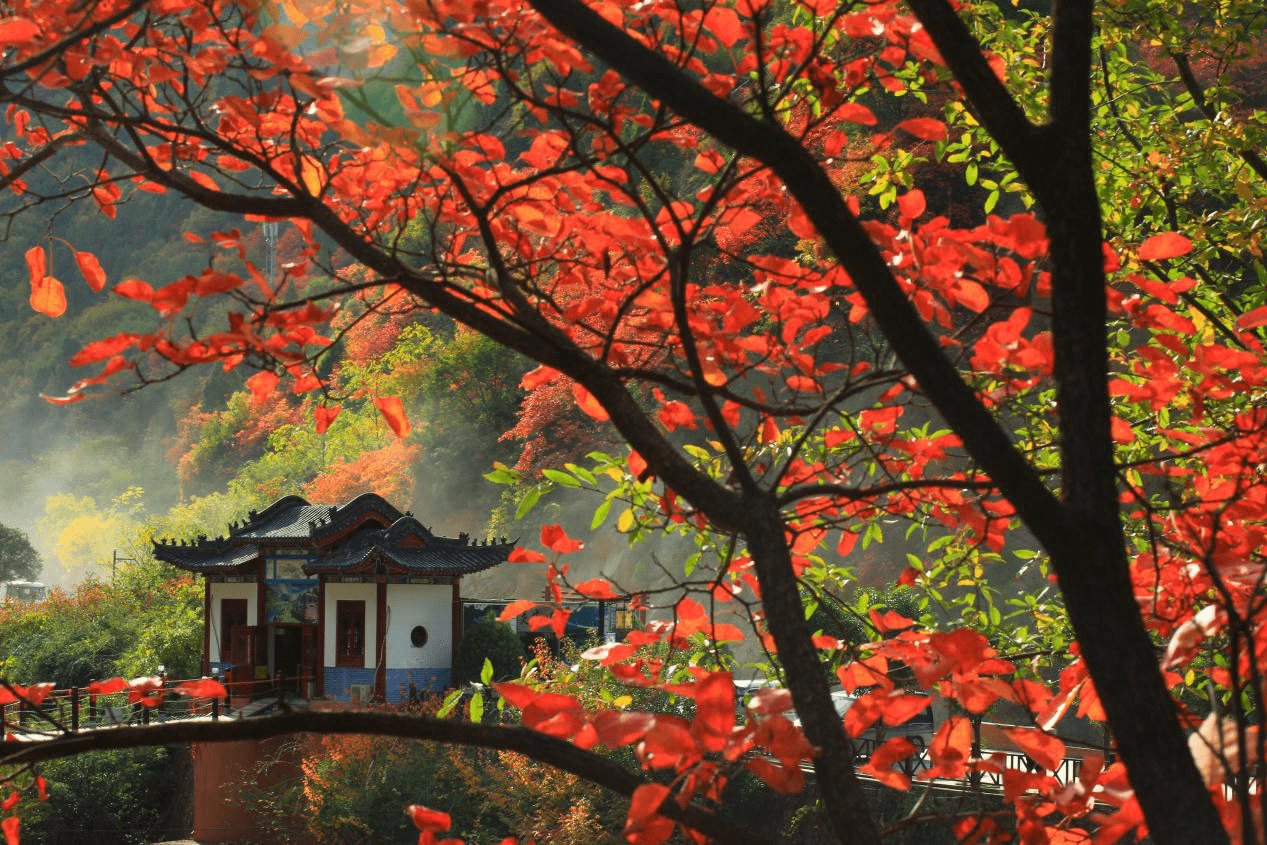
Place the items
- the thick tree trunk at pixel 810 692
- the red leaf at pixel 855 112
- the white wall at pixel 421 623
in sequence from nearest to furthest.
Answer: the thick tree trunk at pixel 810 692 → the red leaf at pixel 855 112 → the white wall at pixel 421 623

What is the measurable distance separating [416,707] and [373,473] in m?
9.25

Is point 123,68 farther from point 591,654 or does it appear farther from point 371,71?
point 591,654

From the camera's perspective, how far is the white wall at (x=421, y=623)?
16000 mm

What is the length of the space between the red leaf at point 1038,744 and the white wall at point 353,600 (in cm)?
1514

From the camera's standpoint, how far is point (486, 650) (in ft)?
51.8

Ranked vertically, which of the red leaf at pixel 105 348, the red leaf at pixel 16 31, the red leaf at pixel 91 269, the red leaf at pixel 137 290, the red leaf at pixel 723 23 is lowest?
the red leaf at pixel 105 348

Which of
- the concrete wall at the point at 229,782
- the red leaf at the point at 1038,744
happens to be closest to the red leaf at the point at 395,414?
the red leaf at the point at 1038,744

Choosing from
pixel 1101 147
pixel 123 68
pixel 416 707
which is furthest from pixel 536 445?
pixel 123 68

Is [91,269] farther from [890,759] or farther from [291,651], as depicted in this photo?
[291,651]

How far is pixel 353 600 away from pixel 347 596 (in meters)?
0.10

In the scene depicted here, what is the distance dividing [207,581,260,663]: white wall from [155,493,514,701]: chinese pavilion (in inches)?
2.3

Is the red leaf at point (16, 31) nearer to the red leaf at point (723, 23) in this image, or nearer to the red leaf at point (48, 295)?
the red leaf at point (48, 295)

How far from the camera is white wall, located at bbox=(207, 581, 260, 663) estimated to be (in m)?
16.9

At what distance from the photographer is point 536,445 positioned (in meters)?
18.7
